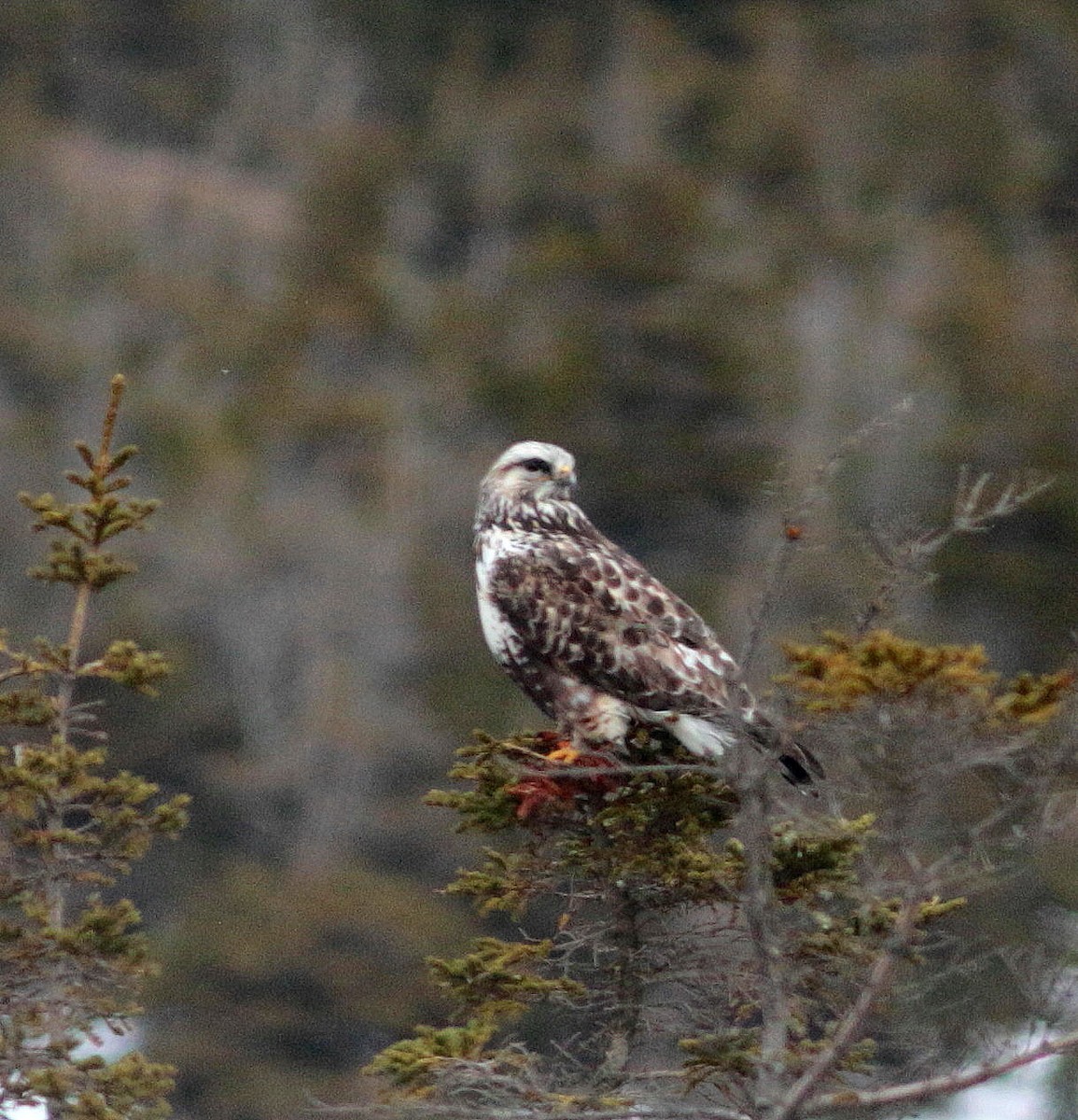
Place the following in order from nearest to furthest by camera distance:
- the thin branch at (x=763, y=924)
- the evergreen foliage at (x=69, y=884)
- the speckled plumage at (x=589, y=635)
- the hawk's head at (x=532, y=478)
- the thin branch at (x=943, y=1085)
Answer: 1. the thin branch at (x=943, y=1085)
2. the thin branch at (x=763, y=924)
3. the evergreen foliage at (x=69, y=884)
4. the speckled plumage at (x=589, y=635)
5. the hawk's head at (x=532, y=478)

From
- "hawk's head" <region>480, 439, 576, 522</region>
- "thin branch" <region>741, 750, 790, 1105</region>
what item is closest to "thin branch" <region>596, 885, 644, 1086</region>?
"thin branch" <region>741, 750, 790, 1105</region>

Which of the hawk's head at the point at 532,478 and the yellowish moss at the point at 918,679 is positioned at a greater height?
the hawk's head at the point at 532,478

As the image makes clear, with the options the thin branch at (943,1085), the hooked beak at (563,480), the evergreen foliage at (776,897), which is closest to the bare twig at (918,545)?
the evergreen foliage at (776,897)

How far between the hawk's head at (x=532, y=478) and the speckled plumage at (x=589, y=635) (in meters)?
0.02

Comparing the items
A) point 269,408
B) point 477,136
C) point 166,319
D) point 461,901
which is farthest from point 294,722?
point 477,136

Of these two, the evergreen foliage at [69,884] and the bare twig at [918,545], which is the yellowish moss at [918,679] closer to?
the bare twig at [918,545]

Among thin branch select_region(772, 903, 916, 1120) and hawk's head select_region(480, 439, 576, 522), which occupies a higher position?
hawk's head select_region(480, 439, 576, 522)

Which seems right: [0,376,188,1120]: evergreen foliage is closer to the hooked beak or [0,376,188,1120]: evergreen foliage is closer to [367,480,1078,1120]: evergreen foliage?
[367,480,1078,1120]: evergreen foliage

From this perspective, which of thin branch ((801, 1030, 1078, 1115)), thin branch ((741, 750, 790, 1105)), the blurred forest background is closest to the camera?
thin branch ((801, 1030, 1078, 1115))

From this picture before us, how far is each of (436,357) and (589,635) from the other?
38681 millimetres

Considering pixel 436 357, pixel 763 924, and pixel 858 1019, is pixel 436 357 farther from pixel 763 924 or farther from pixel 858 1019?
pixel 858 1019

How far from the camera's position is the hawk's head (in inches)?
342

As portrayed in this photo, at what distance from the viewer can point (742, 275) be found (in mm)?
43906

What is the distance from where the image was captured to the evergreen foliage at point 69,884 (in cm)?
621
